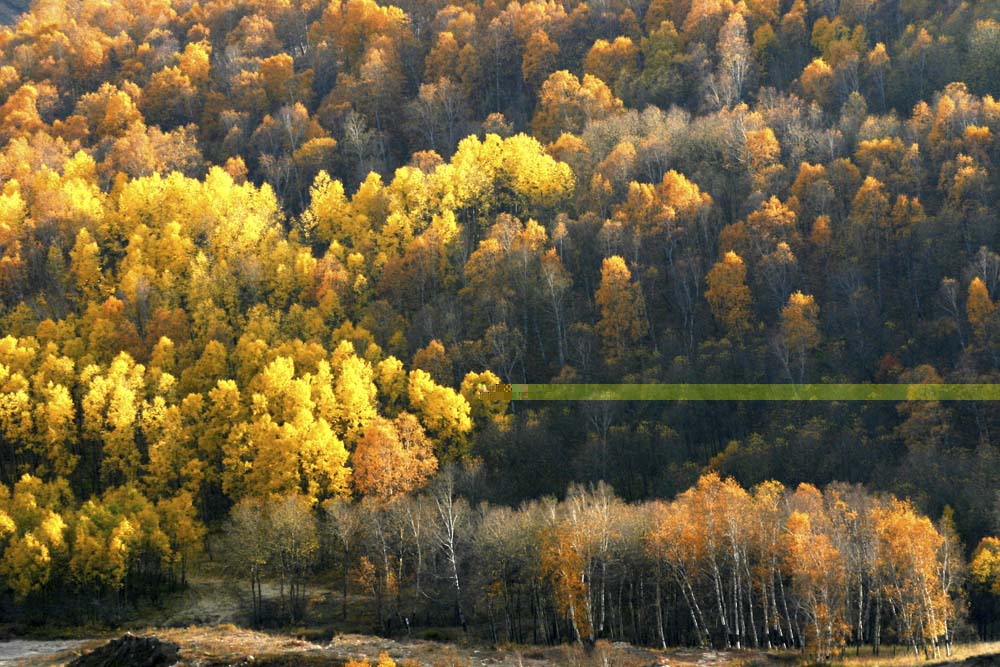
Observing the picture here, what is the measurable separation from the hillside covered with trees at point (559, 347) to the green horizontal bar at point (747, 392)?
1146mm

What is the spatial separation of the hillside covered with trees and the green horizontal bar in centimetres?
115

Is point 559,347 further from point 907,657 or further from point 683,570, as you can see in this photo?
point 907,657

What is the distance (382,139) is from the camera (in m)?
175

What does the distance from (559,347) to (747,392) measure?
19.9m

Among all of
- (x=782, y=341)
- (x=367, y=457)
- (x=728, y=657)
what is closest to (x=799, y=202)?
(x=782, y=341)

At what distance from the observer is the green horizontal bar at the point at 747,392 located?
98062mm

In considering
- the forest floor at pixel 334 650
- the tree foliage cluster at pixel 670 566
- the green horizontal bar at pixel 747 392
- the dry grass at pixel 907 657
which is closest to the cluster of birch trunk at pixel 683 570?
the tree foliage cluster at pixel 670 566

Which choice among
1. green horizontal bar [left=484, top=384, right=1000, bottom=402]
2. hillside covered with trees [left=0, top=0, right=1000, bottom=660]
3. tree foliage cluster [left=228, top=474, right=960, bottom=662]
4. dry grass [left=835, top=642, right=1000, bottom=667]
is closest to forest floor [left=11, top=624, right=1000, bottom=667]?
dry grass [left=835, top=642, right=1000, bottom=667]

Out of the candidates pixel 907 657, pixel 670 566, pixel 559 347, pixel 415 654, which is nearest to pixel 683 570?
pixel 670 566

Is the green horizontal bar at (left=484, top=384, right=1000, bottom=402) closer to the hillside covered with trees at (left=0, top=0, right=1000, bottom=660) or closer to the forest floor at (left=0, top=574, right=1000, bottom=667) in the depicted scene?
the hillside covered with trees at (left=0, top=0, right=1000, bottom=660)

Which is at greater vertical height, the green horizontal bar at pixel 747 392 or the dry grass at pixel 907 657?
the green horizontal bar at pixel 747 392

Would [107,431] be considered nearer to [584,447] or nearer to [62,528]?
[62,528]

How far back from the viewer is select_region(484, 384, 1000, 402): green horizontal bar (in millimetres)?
98062

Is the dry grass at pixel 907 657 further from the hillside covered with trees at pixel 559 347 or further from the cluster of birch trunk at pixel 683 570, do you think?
the hillside covered with trees at pixel 559 347
